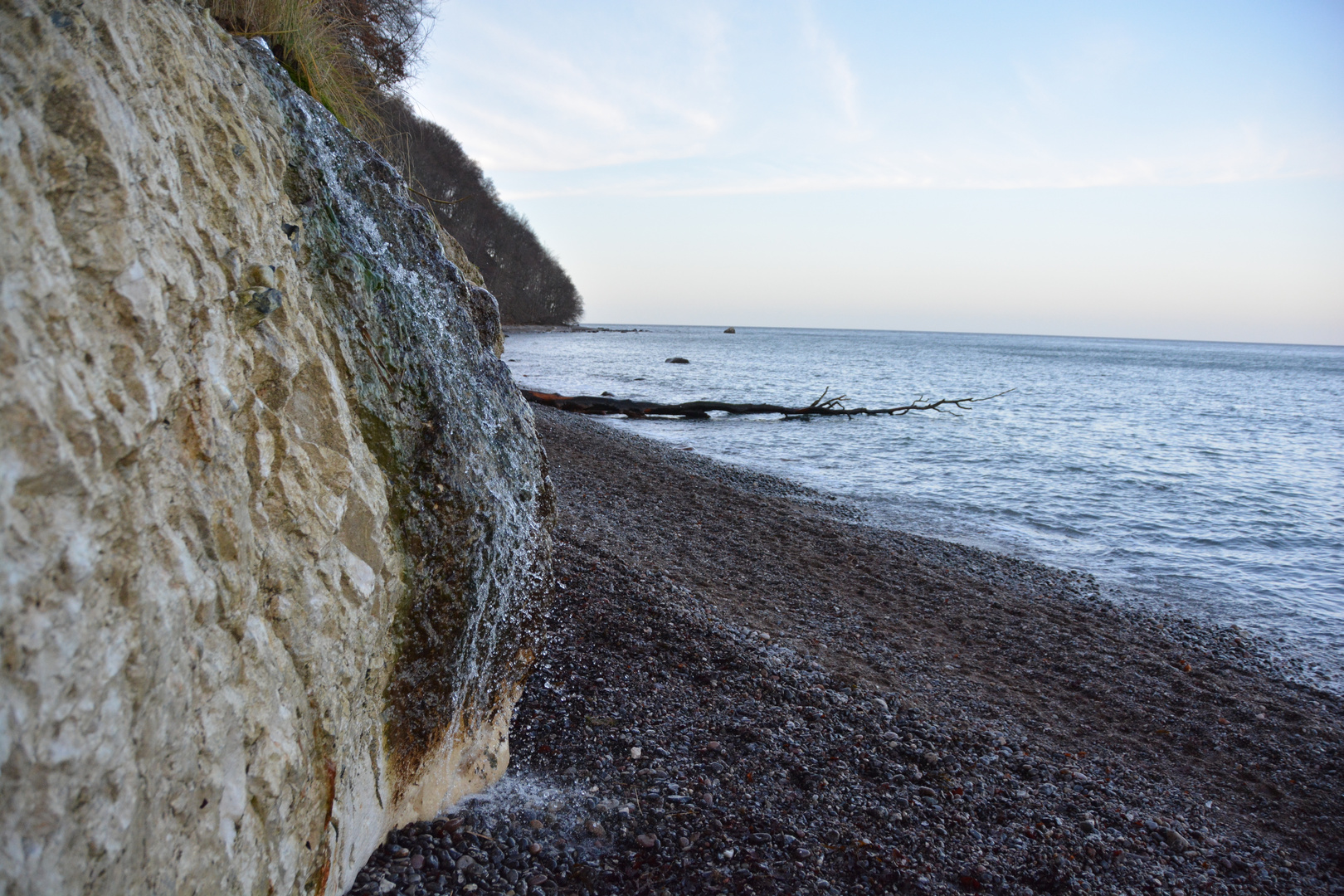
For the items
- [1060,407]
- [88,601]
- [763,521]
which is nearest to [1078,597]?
[763,521]

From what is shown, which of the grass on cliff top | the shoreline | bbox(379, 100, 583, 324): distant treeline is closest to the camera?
the shoreline

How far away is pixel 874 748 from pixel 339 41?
5.80 metres

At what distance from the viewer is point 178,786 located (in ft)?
5.14

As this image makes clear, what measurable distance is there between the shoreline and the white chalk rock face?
0.64 metres

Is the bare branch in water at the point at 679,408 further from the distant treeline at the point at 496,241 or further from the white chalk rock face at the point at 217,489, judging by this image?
the white chalk rock face at the point at 217,489

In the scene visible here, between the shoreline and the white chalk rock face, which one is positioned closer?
the white chalk rock face

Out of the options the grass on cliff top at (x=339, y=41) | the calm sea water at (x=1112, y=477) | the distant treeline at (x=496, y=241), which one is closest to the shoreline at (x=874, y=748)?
the calm sea water at (x=1112, y=477)

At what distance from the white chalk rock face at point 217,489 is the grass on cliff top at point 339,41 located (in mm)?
568

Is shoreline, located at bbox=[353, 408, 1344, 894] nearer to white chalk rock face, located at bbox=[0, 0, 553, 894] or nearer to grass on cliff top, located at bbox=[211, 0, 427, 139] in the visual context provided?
white chalk rock face, located at bbox=[0, 0, 553, 894]

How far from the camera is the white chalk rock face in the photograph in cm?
128

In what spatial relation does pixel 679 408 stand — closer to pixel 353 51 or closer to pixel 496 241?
pixel 353 51

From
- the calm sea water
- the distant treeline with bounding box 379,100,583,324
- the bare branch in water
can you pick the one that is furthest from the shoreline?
the distant treeline with bounding box 379,100,583,324

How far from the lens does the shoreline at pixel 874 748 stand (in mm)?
3012

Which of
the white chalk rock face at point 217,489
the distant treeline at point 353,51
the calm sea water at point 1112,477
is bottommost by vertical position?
the calm sea water at point 1112,477
